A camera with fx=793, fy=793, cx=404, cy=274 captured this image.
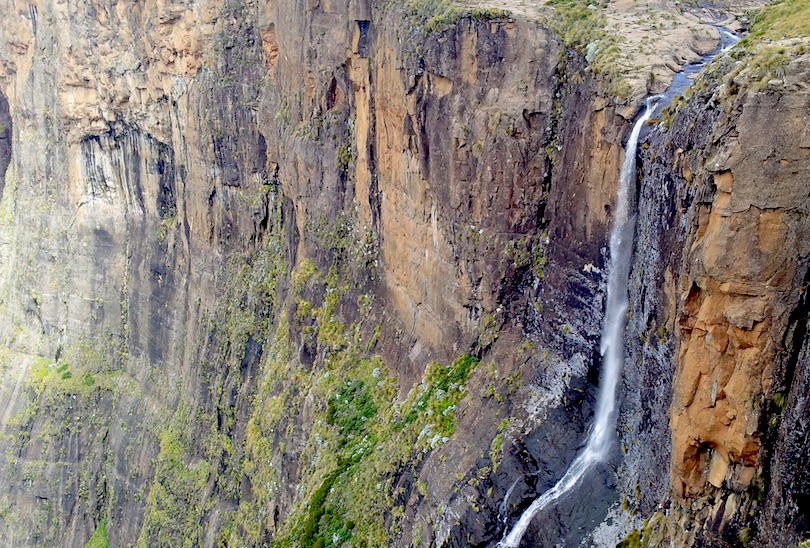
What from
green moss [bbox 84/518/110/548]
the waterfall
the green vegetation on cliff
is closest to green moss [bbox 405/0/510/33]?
the waterfall

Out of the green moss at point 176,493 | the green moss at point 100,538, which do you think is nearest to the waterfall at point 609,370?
the green moss at point 176,493

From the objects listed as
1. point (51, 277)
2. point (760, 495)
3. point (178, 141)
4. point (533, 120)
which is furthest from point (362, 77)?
point (51, 277)

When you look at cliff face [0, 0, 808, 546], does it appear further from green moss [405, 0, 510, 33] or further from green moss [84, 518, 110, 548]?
green moss [84, 518, 110, 548]

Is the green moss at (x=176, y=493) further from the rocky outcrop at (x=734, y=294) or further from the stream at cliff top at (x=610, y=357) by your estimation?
the rocky outcrop at (x=734, y=294)

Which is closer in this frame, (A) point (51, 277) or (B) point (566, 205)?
(B) point (566, 205)

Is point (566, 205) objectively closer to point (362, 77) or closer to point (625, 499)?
point (625, 499)

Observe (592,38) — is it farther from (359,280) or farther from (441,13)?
(359,280)
